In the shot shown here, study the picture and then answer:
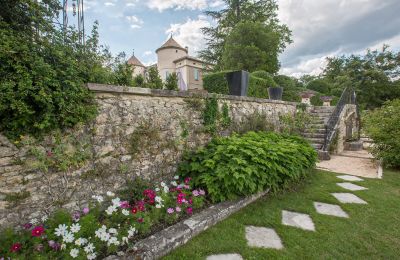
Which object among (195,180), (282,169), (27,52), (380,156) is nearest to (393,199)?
(282,169)

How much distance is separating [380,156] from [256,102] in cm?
385

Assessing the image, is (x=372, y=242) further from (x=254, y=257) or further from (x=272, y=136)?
(x=272, y=136)

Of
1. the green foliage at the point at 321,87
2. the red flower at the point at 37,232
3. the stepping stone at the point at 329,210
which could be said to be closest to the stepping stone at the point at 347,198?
the stepping stone at the point at 329,210

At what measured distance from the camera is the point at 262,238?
2.25 metres

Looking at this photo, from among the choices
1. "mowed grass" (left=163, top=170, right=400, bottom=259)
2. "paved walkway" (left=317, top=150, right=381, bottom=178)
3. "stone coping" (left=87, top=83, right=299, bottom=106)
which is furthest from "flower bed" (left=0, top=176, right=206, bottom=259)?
"paved walkway" (left=317, top=150, right=381, bottom=178)

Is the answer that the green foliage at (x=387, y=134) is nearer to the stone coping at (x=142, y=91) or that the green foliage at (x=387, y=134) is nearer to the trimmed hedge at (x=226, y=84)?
the trimmed hedge at (x=226, y=84)

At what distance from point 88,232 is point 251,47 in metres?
15.4

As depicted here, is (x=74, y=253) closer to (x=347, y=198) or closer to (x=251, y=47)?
(x=347, y=198)

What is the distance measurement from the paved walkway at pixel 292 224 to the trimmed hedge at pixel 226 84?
5.34 metres

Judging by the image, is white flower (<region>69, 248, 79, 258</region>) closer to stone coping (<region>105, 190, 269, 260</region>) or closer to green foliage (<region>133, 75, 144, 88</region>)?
stone coping (<region>105, 190, 269, 260</region>)

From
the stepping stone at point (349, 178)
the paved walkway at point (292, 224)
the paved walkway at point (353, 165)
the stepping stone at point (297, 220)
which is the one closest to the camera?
the paved walkway at point (292, 224)

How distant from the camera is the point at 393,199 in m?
3.33

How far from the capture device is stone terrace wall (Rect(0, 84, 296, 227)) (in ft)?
5.98

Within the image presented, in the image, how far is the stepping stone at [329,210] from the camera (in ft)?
9.30
